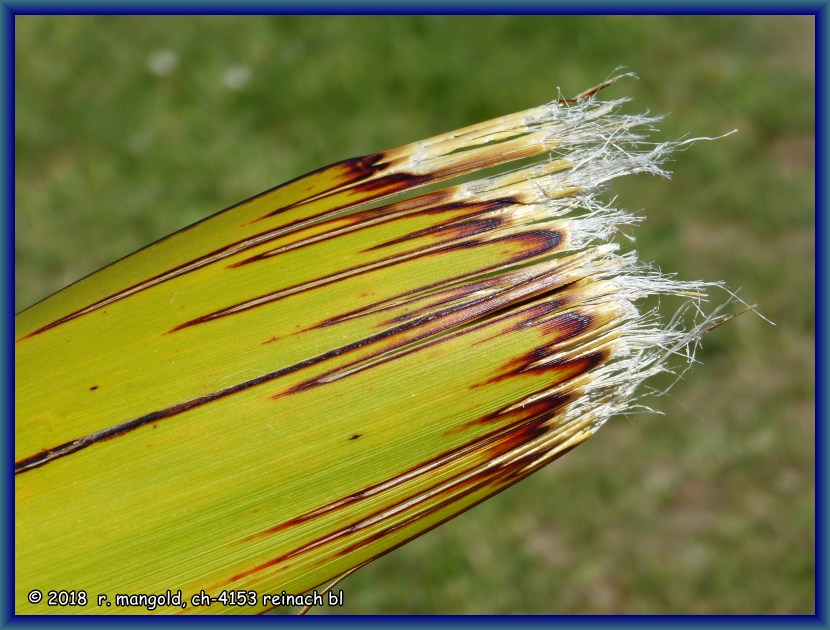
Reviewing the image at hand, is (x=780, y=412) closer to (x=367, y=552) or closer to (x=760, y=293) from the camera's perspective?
(x=760, y=293)

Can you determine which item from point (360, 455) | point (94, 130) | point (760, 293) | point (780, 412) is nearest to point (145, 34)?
point (94, 130)

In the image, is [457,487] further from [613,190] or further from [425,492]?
[613,190]

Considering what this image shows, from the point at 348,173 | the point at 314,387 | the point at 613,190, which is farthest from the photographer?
the point at 613,190

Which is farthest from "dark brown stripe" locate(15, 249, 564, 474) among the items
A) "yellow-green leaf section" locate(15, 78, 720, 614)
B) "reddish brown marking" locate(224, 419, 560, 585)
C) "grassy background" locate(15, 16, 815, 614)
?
"grassy background" locate(15, 16, 815, 614)

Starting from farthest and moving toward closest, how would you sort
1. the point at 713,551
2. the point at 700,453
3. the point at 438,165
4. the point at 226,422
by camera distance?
the point at 700,453, the point at 713,551, the point at 438,165, the point at 226,422

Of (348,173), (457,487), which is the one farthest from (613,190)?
(457,487)

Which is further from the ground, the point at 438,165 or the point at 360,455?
the point at 438,165

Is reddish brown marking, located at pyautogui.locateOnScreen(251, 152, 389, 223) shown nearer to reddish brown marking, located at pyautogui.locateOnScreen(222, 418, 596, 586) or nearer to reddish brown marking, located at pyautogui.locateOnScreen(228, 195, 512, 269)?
reddish brown marking, located at pyautogui.locateOnScreen(228, 195, 512, 269)

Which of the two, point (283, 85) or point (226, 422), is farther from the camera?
point (283, 85)
